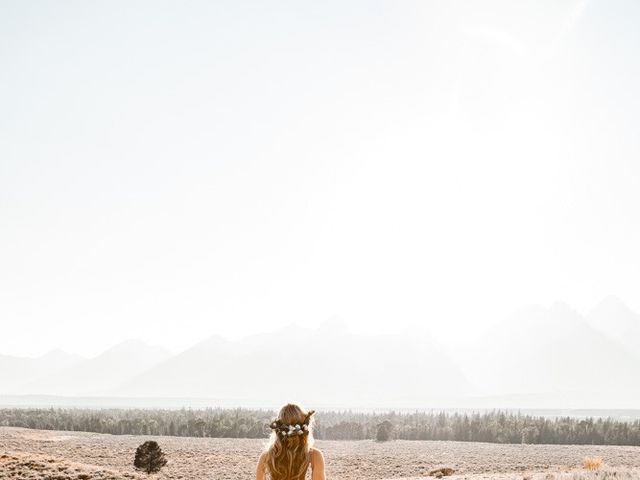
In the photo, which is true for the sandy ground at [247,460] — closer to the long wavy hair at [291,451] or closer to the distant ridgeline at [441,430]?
the distant ridgeline at [441,430]

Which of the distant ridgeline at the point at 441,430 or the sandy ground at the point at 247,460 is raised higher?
the sandy ground at the point at 247,460

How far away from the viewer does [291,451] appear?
5832 mm

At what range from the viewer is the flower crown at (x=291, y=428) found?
5.81 m

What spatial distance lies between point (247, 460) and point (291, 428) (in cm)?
5656

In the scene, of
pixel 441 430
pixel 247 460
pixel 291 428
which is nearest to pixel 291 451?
pixel 291 428

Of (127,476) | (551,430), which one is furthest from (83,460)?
(551,430)

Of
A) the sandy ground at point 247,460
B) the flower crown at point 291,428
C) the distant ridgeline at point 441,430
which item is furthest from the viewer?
the distant ridgeline at point 441,430

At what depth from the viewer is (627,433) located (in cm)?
8744

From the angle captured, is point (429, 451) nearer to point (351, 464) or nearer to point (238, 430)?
point (351, 464)

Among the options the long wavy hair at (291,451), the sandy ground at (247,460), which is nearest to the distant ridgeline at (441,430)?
the sandy ground at (247,460)

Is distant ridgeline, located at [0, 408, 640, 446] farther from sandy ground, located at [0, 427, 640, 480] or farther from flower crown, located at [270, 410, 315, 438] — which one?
flower crown, located at [270, 410, 315, 438]

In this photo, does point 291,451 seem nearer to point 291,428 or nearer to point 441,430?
point 291,428

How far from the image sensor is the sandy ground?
36531mm

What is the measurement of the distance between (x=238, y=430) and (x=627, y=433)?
56604 mm
